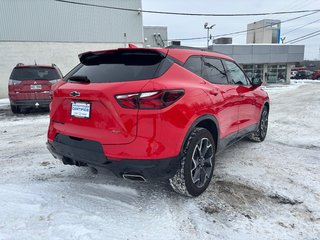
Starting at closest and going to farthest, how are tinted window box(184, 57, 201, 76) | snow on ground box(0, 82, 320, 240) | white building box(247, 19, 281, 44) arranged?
snow on ground box(0, 82, 320, 240) < tinted window box(184, 57, 201, 76) < white building box(247, 19, 281, 44)

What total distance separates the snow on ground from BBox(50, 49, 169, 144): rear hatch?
2.20ft

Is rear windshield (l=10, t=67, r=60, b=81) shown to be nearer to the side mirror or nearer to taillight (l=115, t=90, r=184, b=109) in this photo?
the side mirror

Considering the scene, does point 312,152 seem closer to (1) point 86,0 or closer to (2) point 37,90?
(2) point 37,90

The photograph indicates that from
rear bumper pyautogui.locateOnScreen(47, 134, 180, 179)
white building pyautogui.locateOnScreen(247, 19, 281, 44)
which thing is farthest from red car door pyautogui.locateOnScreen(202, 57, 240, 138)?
white building pyautogui.locateOnScreen(247, 19, 281, 44)

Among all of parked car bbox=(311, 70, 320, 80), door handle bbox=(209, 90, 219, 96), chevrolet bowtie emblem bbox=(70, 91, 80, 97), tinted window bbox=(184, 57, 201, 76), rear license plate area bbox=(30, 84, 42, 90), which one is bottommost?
parked car bbox=(311, 70, 320, 80)

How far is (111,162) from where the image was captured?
268 cm

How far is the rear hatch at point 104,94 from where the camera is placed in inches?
103

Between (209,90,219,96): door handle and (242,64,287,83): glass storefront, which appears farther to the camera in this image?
(242,64,287,83): glass storefront

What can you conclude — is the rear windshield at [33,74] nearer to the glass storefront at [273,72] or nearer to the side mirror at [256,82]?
the side mirror at [256,82]

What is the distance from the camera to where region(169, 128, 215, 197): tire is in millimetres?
2936

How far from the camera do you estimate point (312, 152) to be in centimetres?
502

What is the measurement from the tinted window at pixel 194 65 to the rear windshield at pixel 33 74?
6910 mm

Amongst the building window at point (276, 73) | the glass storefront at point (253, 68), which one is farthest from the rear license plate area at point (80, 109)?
the building window at point (276, 73)

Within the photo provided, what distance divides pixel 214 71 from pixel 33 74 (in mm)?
7082
